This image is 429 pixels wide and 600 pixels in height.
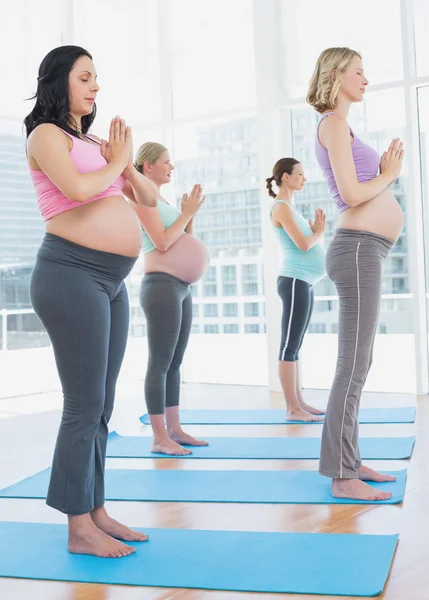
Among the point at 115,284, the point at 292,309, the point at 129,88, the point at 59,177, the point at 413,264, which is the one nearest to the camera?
the point at 59,177

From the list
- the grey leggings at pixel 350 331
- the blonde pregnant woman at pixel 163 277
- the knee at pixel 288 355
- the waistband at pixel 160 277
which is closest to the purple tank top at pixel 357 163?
the grey leggings at pixel 350 331

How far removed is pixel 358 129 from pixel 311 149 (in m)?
0.39

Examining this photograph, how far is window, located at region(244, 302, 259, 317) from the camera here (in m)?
5.99

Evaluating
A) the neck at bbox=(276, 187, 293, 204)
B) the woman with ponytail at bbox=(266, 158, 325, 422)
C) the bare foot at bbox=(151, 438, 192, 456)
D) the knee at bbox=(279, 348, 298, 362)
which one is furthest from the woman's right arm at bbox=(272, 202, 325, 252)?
the bare foot at bbox=(151, 438, 192, 456)

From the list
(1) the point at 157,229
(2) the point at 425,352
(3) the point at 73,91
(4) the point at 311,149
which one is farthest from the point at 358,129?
(3) the point at 73,91

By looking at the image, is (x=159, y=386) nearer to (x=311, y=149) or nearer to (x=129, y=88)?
(x=311, y=149)

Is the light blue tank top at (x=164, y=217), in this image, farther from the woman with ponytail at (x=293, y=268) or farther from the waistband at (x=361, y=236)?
the waistband at (x=361, y=236)

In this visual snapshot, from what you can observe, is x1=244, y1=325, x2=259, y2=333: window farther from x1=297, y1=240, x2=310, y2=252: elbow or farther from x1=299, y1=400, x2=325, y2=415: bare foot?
x1=297, y1=240, x2=310, y2=252: elbow

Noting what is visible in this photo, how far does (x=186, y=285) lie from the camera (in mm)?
3479

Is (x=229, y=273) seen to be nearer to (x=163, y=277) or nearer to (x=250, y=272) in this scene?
(x=250, y=272)

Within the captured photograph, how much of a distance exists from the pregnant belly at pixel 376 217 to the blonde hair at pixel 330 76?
359 mm

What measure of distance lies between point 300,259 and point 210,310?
2213 mm

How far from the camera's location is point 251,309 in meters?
6.02

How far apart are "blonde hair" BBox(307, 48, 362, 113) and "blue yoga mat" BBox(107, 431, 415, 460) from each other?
4.81 feet
